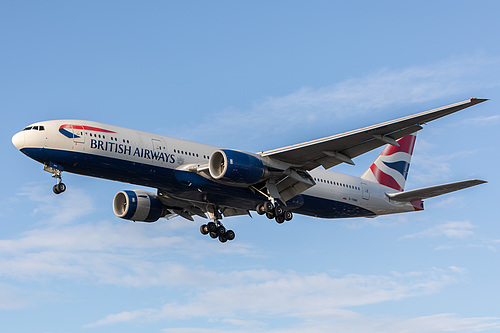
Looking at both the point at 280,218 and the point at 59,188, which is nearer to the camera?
the point at 59,188

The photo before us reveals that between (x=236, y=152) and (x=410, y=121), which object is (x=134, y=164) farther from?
(x=410, y=121)

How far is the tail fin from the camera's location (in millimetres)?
46594

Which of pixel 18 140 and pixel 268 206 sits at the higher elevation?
pixel 18 140

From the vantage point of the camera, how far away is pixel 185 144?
126ft

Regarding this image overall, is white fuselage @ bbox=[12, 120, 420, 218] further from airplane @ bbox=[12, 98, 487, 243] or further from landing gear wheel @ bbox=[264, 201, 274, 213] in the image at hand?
landing gear wheel @ bbox=[264, 201, 274, 213]

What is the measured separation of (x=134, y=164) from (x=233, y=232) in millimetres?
10408

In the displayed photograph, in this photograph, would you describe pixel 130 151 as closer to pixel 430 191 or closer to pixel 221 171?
pixel 221 171

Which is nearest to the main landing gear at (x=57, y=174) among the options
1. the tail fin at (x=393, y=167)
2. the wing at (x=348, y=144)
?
the wing at (x=348, y=144)

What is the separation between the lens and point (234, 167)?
119 feet

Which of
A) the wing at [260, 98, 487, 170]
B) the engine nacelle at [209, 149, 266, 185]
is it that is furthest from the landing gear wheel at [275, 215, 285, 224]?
the engine nacelle at [209, 149, 266, 185]

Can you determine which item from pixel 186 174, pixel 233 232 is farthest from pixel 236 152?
pixel 233 232

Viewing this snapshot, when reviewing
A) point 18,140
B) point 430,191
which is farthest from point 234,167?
point 430,191

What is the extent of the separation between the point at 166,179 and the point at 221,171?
289cm

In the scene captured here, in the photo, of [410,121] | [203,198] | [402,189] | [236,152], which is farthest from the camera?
[402,189]
